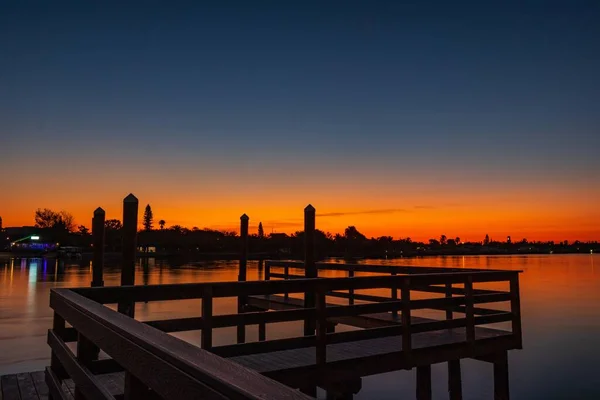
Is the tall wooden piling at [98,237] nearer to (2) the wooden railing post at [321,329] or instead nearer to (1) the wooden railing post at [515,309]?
(2) the wooden railing post at [321,329]

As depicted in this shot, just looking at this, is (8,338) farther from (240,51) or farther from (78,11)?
(240,51)

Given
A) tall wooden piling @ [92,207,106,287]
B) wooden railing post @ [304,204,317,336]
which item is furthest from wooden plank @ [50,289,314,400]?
tall wooden piling @ [92,207,106,287]

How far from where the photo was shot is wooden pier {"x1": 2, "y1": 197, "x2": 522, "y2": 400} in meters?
1.78

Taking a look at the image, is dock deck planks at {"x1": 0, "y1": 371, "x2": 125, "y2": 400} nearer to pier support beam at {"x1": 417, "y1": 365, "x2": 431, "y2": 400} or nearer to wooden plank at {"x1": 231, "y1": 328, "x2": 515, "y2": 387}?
wooden plank at {"x1": 231, "y1": 328, "x2": 515, "y2": 387}

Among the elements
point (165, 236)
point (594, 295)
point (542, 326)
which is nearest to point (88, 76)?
point (542, 326)

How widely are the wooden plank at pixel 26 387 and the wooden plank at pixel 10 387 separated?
5 cm

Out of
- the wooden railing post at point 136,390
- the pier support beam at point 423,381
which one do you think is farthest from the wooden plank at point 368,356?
the wooden railing post at point 136,390

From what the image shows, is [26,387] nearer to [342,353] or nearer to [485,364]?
[342,353]

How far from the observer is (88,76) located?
25.8 meters

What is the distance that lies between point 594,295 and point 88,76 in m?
46.3

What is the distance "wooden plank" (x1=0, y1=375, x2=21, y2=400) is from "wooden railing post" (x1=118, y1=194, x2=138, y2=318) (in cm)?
260

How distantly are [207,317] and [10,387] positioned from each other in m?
3.39

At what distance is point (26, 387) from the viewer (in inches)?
276

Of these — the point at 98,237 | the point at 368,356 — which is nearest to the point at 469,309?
the point at 368,356
